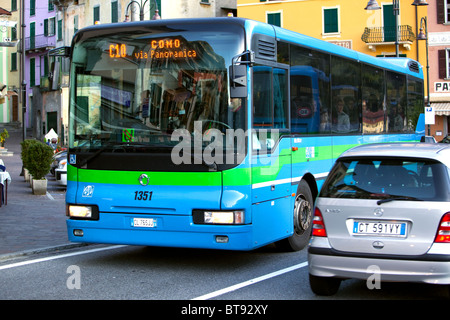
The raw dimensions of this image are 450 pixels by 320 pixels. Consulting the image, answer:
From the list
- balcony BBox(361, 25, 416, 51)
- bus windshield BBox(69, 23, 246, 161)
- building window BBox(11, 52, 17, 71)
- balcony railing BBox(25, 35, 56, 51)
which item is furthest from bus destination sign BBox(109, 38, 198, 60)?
building window BBox(11, 52, 17, 71)

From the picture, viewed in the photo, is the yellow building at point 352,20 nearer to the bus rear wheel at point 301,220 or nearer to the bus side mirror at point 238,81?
the bus rear wheel at point 301,220

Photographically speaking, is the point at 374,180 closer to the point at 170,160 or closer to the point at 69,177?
the point at 170,160

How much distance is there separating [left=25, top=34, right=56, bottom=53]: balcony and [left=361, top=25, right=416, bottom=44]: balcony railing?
2986cm

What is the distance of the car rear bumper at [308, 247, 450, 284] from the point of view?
672 cm

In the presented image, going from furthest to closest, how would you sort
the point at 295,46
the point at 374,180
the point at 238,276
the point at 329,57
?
the point at 329,57, the point at 295,46, the point at 238,276, the point at 374,180

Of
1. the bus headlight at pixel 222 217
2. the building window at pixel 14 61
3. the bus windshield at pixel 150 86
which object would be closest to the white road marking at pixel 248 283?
the bus headlight at pixel 222 217

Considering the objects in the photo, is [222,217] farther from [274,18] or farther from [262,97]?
[274,18]

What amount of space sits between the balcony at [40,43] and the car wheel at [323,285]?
64208 mm

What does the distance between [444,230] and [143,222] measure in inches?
152

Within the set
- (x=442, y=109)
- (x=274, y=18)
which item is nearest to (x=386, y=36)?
(x=442, y=109)
